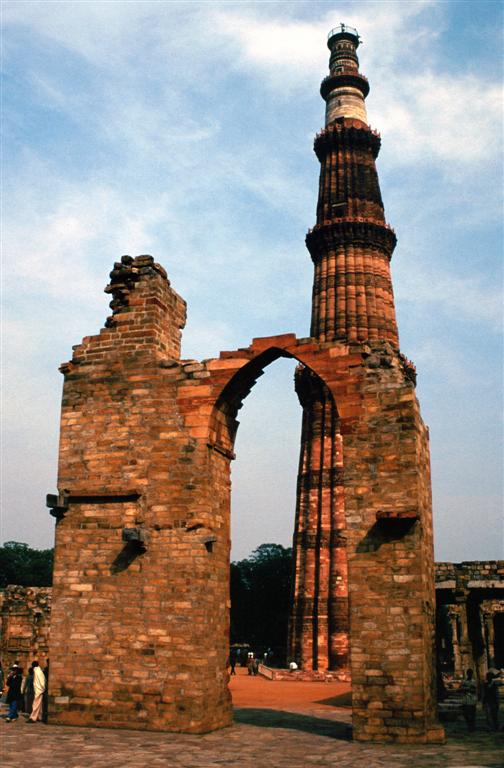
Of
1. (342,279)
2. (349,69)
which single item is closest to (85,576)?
(342,279)

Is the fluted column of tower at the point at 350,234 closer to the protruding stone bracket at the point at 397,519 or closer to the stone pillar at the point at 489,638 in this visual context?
the stone pillar at the point at 489,638

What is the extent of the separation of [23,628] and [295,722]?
30.4 feet

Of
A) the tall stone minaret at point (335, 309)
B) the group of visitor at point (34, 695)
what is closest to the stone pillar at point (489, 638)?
the tall stone minaret at point (335, 309)

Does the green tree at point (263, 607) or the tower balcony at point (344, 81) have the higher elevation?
the tower balcony at point (344, 81)

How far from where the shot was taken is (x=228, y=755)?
8.73 m

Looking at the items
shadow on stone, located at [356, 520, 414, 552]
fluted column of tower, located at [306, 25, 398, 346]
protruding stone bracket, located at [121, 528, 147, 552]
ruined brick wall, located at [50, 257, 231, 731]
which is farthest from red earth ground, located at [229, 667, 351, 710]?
fluted column of tower, located at [306, 25, 398, 346]

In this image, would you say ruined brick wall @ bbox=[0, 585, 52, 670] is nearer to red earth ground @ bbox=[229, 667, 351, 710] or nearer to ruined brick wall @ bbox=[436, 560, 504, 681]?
red earth ground @ bbox=[229, 667, 351, 710]

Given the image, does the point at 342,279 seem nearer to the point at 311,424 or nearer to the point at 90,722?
the point at 311,424

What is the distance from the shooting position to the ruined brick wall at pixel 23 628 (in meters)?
18.7

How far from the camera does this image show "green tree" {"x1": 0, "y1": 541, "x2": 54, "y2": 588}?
6131 cm

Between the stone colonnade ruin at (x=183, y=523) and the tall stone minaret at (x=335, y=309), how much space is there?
15.5m

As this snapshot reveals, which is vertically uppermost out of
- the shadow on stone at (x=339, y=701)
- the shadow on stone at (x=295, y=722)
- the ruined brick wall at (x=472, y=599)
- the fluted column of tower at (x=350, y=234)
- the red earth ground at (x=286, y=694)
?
the fluted column of tower at (x=350, y=234)

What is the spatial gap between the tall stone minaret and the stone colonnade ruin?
15.5 metres

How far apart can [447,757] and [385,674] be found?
4.68 feet
